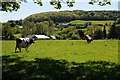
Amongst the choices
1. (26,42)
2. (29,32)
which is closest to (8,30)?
(29,32)

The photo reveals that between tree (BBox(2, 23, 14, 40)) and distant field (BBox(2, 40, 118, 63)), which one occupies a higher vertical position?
distant field (BBox(2, 40, 118, 63))

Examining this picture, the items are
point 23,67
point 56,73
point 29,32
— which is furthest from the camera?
point 29,32

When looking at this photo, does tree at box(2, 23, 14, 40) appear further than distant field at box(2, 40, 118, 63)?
Yes

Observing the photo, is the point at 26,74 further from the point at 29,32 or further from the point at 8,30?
the point at 29,32

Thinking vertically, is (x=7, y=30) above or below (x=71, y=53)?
below

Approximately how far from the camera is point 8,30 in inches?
4284

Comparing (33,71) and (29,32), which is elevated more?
(33,71)

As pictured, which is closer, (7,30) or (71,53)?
(71,53)

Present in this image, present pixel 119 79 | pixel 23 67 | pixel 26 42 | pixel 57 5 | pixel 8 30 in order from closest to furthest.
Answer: pixel 119 79
pixel 23 67
pixel 57 5
pixel 26 42
pixel 8 30

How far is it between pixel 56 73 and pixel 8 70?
296 cm

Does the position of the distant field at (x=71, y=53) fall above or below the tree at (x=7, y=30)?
above

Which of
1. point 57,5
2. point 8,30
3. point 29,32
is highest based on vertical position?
point 57,5

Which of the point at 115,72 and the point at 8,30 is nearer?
the point at 115,72

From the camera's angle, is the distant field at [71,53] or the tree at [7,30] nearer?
the distant field at [71,53]
